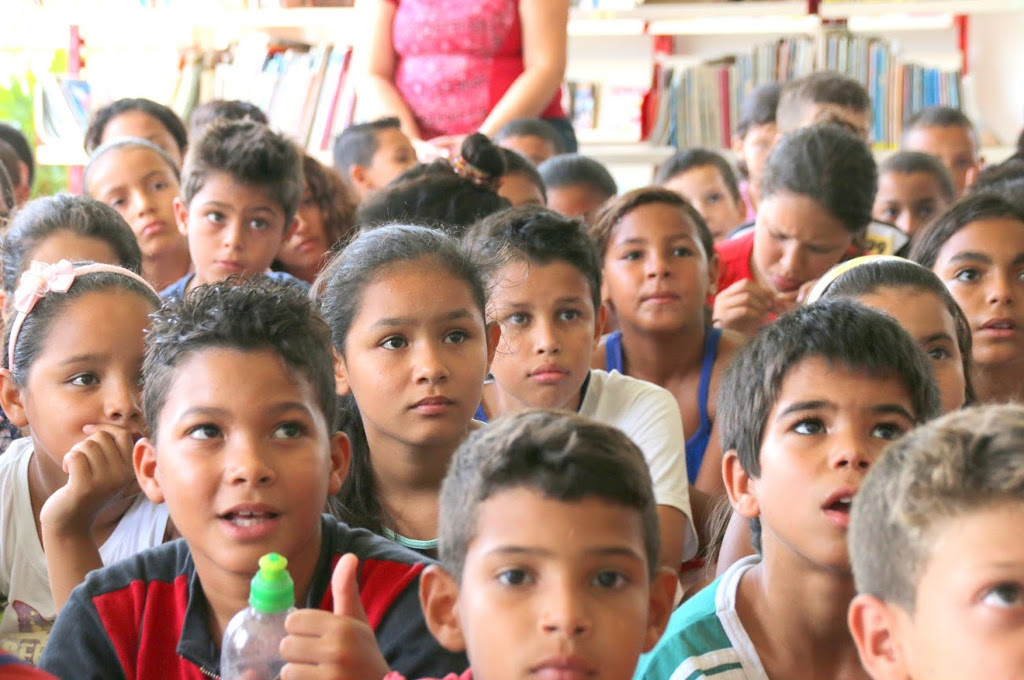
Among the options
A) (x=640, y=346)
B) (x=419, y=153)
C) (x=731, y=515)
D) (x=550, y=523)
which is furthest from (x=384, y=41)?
(x=550, y=523)

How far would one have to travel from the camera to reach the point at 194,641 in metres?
1.56

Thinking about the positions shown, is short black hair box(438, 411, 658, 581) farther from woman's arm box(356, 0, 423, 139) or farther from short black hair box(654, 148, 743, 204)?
short black hair box(654, 148, 743, 204)

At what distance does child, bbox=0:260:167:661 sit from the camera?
189cm

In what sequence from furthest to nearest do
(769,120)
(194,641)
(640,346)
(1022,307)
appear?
1. (769,120)
2. (640,346)
3. (1022,307)
4. (194,641)

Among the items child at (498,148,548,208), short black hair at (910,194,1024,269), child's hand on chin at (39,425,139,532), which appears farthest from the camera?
child at (498,148,548,208)

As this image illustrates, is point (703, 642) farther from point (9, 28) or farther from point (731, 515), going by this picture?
point (9, 28)

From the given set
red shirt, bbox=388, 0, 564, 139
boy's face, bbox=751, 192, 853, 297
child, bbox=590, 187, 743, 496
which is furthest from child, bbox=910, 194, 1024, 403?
red shirt, bbox=388, 0, 564, 139

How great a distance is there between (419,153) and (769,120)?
59.4 inches

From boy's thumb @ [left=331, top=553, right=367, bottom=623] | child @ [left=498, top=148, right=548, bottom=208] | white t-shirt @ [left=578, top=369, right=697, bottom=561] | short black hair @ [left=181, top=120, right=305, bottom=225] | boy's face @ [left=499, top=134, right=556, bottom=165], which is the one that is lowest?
boy's thumb @ [left=331, top=553, right=367, bottom=623]

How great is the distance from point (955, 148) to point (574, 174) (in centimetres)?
170

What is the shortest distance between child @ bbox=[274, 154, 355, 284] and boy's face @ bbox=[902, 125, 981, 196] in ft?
7.40

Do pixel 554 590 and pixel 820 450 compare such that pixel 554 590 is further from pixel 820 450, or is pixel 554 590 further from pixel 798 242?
pixel 798 242

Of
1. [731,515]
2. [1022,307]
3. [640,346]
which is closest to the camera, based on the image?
→ [731,515]

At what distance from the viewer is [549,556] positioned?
1.26 m
